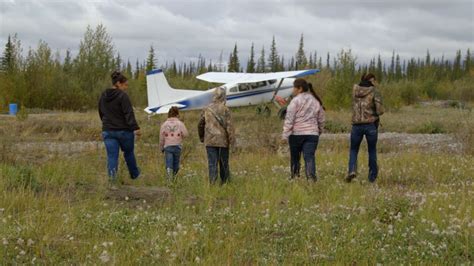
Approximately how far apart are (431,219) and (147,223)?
2.91 meters

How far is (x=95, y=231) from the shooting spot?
→ 4.32m

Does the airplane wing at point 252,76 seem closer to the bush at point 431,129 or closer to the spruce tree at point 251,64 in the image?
the bush at point 431,129

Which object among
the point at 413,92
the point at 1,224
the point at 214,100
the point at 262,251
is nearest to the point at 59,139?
the point at 214,100

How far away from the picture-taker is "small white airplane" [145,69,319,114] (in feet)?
70.5

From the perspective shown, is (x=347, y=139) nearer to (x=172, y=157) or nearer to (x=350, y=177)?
(x=350, y=177)

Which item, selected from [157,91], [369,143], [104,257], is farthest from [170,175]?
[157,91]

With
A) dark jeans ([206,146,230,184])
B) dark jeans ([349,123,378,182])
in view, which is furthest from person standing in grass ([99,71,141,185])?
dark jeans ([349,123,378,182])

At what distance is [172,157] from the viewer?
25.6 feet

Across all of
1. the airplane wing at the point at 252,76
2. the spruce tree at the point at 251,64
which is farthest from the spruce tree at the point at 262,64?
the airplane wing at the point at 252,76

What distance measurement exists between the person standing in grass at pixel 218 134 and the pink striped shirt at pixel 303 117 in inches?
34.8

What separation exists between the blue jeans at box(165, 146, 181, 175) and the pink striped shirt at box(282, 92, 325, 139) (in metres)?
1.80

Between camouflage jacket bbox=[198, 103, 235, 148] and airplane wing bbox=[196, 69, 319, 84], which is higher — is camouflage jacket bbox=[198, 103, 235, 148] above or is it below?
below

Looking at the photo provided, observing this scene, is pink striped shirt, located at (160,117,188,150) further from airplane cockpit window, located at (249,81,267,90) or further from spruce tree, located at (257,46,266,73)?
spruce tree, located at (257,46,266,73)

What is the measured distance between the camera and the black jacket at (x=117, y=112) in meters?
7.01
